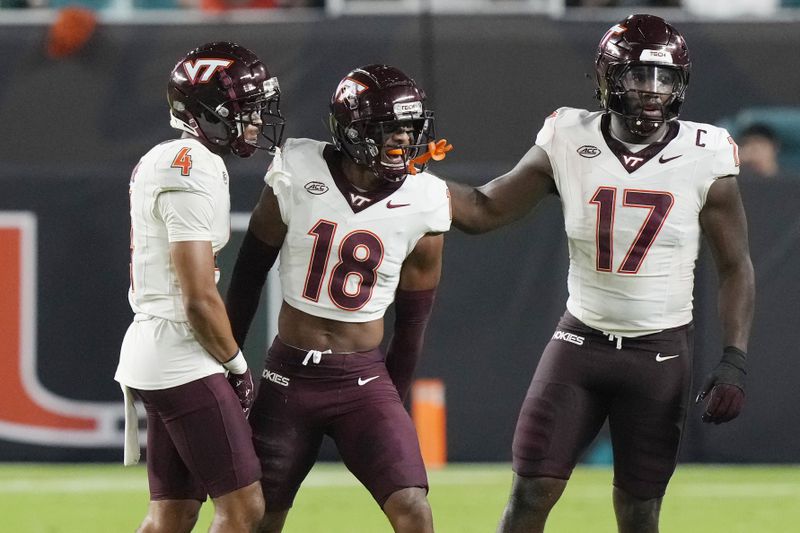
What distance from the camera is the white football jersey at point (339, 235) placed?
4.45m

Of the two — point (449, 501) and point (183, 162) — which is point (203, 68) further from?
point (449, 501)

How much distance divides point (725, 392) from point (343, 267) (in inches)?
48.9

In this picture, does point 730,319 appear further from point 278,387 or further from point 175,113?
point 175,113

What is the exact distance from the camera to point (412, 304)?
464cm

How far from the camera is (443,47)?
29.1ft

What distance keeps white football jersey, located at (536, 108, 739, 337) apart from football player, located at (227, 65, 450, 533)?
Answer: 0.47m

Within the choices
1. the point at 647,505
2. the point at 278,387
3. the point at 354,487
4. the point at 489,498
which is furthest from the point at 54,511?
the point at 647,505

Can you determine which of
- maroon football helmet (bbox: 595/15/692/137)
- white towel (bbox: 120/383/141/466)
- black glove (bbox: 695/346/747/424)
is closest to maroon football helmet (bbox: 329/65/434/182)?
maroon football helmet (bbox: 595/15/692/137)

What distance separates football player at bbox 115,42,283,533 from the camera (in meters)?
4.13

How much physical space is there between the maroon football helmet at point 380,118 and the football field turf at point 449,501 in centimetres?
245

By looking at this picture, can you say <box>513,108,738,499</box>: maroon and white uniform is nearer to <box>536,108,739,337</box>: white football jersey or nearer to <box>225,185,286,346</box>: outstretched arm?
<box>536,108,739,337</box>: white football jersey

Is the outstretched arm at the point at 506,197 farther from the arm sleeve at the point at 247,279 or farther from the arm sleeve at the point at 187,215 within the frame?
the arm sleeve at the point at 187,215

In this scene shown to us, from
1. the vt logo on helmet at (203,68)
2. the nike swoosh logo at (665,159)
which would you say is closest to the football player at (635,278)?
the nike swoosh logo at (665,159)

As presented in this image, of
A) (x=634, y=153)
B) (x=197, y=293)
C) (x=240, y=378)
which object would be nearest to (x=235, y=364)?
(x=240, y=378)
